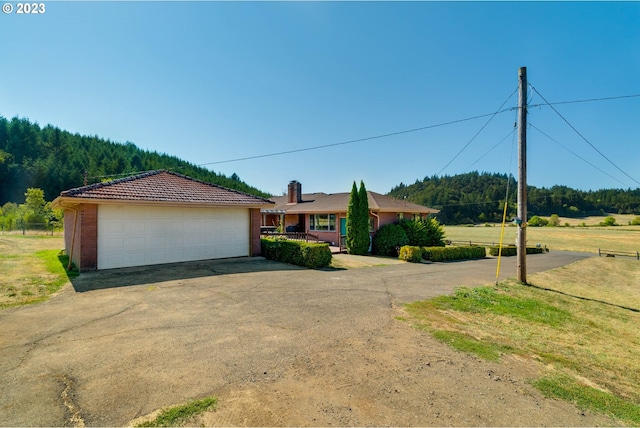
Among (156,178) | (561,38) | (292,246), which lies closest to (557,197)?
(561,38)

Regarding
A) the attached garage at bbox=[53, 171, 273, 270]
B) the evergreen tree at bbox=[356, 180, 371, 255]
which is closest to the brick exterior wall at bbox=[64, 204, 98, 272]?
the attached garage at bbox=[53, 171, 273, 270]

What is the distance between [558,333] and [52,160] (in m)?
82.4

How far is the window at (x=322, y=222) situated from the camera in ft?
73.2

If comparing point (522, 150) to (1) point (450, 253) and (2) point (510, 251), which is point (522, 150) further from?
(2) point (510, 251)

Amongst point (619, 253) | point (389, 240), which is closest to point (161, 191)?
point (389, 240)

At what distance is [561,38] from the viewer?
1128 cm

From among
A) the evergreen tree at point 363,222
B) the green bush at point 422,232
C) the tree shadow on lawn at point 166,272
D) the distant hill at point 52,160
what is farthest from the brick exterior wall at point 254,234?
the distant hill at point 52,160

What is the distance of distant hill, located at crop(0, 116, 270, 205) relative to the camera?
191ft

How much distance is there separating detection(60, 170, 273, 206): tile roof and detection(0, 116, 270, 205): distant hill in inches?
1788

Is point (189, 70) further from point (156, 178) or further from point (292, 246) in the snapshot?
point (292, 246)

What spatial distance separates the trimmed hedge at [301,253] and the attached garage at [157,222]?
1.27m

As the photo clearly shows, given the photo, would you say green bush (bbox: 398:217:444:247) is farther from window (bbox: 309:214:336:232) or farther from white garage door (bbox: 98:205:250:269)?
white garage door (bbox: 98:205:250:269)

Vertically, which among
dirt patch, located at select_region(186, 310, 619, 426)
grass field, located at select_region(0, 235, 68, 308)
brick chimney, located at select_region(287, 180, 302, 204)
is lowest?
dirt patch, located at select_region(186, 310, 619, 426)

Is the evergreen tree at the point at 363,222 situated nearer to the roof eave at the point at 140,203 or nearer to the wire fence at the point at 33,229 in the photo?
the roof eave at the point at 140,203
